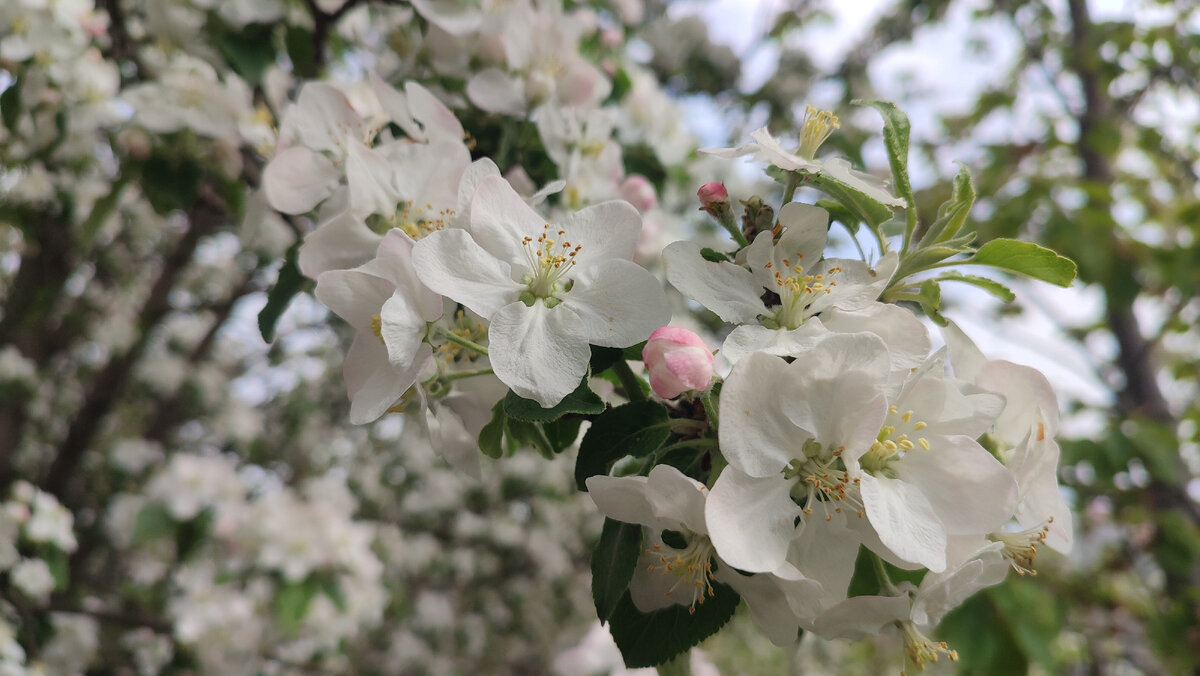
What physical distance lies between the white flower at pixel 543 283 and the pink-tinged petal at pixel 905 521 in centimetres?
20

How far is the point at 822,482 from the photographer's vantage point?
54 cm

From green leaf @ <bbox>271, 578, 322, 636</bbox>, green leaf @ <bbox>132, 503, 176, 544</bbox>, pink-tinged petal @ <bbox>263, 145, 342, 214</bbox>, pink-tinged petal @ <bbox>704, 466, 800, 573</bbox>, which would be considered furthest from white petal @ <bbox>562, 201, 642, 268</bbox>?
green leaf @ <bbox>132, 503, 176, 544</bbox>

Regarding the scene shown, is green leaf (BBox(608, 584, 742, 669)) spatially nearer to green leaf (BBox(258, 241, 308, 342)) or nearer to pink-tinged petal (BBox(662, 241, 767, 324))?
pink-tinged petal (BBox(662, 241, 767, 324))

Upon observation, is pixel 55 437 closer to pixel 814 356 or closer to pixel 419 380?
pixel 419 380

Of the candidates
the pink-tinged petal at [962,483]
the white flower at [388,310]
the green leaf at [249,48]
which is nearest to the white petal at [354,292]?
the white flower at [388,310]

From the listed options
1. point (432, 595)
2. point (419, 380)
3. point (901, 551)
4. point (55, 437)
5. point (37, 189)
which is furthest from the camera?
point (432, 595)

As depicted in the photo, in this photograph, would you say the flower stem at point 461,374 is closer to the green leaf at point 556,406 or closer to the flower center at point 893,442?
the green leaf at point 556,406

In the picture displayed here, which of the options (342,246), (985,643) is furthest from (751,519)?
(985,643)

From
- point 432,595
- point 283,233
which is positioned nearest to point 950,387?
point 283,233

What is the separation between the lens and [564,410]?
1.77 ft

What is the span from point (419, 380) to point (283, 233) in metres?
1.91

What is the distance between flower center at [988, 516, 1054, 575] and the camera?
615 millimetres

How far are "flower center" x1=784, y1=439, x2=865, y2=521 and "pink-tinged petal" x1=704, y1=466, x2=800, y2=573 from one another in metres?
0.02

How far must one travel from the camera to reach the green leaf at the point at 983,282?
655mm
